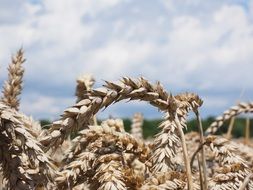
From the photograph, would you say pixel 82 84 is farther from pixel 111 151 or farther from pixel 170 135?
pixel 170 135

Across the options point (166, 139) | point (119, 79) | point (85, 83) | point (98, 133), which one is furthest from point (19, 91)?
point (119, 79)

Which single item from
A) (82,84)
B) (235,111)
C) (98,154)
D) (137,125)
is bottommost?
(98,154)

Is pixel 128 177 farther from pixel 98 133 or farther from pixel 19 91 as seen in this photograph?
pixel 19 91

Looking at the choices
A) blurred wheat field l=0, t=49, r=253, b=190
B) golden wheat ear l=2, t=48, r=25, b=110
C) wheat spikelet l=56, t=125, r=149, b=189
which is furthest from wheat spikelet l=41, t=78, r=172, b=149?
golden wheat ear l=2, t=48, r=25, b=110

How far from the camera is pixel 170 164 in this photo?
2439mm

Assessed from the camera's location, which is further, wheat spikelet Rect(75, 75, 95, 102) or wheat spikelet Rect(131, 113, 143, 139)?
wheat spikelet Rect(131, 113, 143, 139)

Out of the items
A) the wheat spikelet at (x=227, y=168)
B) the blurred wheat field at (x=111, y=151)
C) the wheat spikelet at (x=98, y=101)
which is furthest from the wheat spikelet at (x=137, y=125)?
the wheat spikelet at (x=98, y=101)

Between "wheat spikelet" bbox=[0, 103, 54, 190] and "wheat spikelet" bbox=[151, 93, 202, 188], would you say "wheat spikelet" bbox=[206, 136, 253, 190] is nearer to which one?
"wheat spikelet" bbox=[151, 93, 202, 188]

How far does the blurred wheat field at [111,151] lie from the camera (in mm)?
1774

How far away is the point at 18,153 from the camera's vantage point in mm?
1808

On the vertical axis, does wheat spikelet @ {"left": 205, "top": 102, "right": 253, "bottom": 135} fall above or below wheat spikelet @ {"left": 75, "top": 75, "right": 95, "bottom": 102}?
below

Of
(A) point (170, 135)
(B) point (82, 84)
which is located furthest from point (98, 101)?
(B) point (82, 84)

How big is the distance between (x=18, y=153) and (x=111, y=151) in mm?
865

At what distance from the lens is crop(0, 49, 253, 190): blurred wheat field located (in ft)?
5.82
